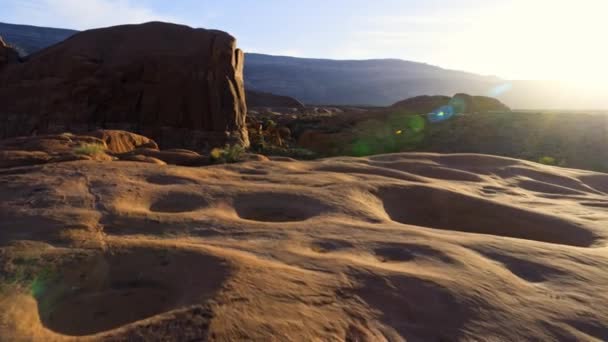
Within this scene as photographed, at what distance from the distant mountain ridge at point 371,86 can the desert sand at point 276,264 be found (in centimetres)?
8395

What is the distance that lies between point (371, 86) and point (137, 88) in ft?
300

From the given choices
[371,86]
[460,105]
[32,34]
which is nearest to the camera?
[460,105]

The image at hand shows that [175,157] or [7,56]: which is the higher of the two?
[7,56]

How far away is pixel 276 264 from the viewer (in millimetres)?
3395

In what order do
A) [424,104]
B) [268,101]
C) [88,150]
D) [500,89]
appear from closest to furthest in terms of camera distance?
1. [88,150]
2. [424,104]
3. [268,101]
4. [500,89]

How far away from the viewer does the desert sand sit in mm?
2707

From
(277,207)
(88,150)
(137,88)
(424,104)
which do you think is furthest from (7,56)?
(424,104)

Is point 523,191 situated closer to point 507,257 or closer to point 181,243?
point 507,257

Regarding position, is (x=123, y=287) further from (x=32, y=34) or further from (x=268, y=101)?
(x=32, y=34)

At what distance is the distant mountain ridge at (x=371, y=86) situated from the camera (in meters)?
96.8

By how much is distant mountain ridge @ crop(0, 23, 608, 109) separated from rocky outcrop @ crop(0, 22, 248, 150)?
220ft

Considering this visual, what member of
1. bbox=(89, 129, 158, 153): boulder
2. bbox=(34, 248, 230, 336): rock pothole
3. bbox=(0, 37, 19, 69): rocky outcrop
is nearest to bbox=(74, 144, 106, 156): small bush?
Answer: bbox=(89, 129, 158, 153): boulder

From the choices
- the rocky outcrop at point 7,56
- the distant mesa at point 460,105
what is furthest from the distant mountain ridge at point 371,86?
the rocky outcrop at point 7,56

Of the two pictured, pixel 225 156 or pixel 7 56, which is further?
pixel 7 56
